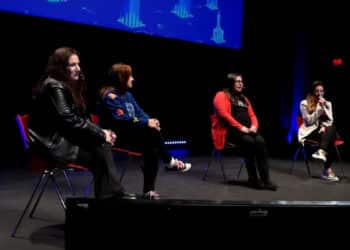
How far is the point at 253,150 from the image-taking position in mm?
4172

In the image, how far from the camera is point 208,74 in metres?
7.32

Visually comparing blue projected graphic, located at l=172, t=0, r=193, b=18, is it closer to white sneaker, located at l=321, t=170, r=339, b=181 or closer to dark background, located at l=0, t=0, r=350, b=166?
dark background, located at l=0, t=0, r=350, b=166

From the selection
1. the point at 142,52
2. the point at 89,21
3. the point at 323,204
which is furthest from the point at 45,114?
the point at 142,52

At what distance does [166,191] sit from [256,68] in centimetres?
429

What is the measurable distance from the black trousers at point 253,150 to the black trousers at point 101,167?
6.40 feet

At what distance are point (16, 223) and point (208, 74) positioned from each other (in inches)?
197

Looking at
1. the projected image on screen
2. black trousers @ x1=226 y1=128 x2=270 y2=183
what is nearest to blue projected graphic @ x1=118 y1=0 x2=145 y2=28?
the projected image on screen

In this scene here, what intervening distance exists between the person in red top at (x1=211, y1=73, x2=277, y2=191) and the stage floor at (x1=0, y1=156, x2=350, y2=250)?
0.55ft

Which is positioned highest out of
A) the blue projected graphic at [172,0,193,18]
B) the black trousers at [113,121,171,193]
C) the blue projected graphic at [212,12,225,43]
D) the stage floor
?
the blue projected graphic at [172,0,193,18]

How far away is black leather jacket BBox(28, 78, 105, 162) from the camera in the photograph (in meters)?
2.45

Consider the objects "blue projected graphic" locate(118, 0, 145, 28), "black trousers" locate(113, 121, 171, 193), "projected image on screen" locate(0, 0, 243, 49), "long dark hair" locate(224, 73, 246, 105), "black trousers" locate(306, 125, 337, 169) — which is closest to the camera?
"black trousers" locate(113, 121, 171, 193)

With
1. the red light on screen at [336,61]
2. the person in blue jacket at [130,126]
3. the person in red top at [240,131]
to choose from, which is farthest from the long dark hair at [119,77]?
the red light on screen at [336,61]

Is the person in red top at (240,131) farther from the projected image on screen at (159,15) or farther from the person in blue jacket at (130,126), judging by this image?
the projected image on screen at (159,15)

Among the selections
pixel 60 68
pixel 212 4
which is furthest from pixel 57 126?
pixel 212 4
